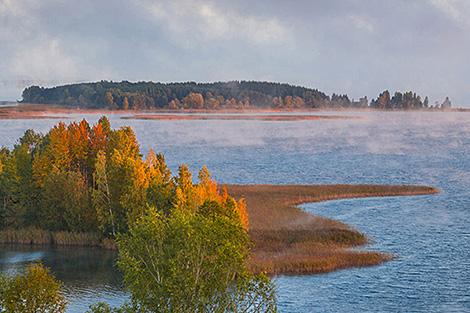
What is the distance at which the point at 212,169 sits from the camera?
162625 millimetres

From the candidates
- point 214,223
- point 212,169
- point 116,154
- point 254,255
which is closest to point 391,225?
point 254,255

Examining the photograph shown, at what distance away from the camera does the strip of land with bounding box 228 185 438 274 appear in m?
75.9

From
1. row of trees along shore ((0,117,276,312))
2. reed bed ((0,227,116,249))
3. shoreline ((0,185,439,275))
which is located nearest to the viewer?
row of trees along shore ((0,117,276,312))

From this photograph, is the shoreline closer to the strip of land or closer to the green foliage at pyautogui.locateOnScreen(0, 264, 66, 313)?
the strip of land

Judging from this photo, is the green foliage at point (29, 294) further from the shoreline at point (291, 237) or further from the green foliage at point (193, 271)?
the shoreline at point (291, 237)

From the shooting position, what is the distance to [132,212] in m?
86.8

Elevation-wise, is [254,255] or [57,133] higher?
[57,133]

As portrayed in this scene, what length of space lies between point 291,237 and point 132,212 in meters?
17.8

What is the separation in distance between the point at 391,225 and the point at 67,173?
40046 millimetres

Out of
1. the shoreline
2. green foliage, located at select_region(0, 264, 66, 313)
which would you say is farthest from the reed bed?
green foliage, located at select_region(0, 264, 66, 313)

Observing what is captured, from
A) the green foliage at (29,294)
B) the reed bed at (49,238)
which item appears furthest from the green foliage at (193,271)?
the reed bed at (49,238)

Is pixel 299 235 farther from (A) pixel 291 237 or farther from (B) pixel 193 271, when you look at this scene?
(B) pixel 193 271

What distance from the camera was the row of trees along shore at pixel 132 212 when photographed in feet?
142

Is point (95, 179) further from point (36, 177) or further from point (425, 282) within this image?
point (425, 282)
